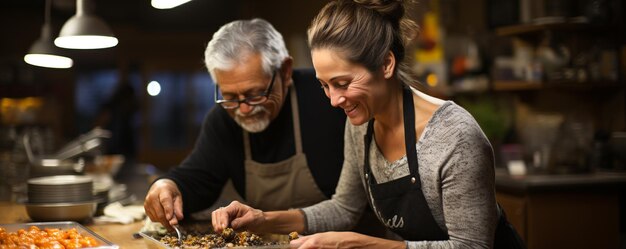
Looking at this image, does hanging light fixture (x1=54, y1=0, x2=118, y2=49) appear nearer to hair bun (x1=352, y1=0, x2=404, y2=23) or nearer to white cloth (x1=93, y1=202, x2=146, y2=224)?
white cloth (x1=93, y1=202, x2=146, y2=224)

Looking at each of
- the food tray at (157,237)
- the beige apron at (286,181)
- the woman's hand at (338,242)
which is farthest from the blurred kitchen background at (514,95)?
the woman's hand at (338,242)

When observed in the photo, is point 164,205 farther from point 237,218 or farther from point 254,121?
point 254,121

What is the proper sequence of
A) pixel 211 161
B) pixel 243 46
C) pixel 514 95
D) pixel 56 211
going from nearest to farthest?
pixel 243 46 → pixel 56 211 → pixel 211 161 → pixel 514 95

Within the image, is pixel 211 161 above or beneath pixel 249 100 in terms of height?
beneath

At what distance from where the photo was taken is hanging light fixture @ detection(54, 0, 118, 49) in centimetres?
302

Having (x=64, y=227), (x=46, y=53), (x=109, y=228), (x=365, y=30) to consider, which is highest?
(x=46, y=53)

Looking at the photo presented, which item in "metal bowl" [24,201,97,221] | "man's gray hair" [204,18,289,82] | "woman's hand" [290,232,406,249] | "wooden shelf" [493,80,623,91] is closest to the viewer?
"woman's hand" [290,232,406,249]

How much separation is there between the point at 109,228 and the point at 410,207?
4.28ft

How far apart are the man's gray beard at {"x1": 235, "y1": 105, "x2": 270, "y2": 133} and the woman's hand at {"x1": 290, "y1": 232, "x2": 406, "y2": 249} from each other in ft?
2.80

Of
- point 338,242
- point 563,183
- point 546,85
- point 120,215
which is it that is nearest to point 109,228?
point 120,215

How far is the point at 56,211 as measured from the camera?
277 centimetres

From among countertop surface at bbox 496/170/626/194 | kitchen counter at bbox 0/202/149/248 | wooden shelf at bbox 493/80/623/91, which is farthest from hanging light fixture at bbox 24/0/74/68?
wooden shelf at bbox 493/80/623/91

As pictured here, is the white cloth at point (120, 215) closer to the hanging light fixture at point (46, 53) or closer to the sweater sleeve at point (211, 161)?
the sweater sleeve at point (211, 161)

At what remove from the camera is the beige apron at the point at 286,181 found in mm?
2826
